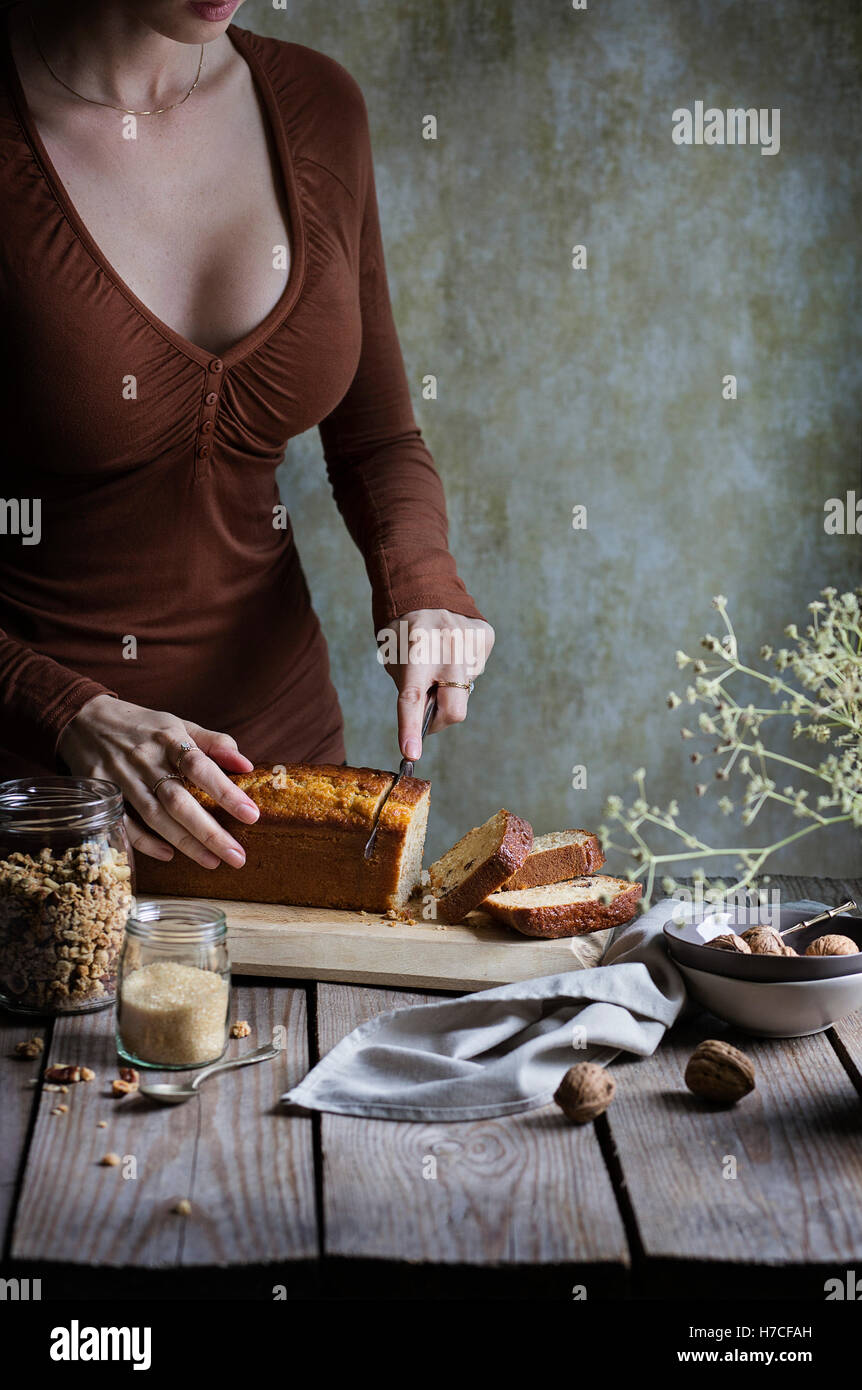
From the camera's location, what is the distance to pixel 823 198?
253 cm

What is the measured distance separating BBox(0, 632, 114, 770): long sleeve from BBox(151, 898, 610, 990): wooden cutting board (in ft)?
1.07

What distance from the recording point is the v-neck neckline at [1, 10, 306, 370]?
158cm

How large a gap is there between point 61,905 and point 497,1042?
455 millimetres

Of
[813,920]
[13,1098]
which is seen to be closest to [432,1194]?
[13,1098]

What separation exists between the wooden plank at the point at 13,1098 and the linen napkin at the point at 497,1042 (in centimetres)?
23

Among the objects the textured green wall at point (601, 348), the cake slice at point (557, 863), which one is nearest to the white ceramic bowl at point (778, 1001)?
the cake slice at point (557, 863)

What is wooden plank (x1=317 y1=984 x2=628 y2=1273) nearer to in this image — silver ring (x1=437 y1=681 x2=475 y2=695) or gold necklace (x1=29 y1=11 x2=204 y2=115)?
silver ring (x1=437 y1=681 x2=475 y2=695)

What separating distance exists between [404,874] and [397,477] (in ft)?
2.29

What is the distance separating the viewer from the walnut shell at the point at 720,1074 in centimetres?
117

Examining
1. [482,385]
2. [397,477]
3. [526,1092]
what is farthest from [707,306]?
[526,1092]

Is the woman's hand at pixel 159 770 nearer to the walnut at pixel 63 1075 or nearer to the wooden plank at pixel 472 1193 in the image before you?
the walnut at pixel 63 1075

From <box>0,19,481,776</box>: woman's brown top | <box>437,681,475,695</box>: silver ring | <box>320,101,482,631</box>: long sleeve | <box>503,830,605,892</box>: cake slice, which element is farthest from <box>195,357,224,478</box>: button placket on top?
<box>503,830,605,892</box>: cake slice

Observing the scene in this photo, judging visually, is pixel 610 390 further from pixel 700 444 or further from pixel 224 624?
pixel 224 624
